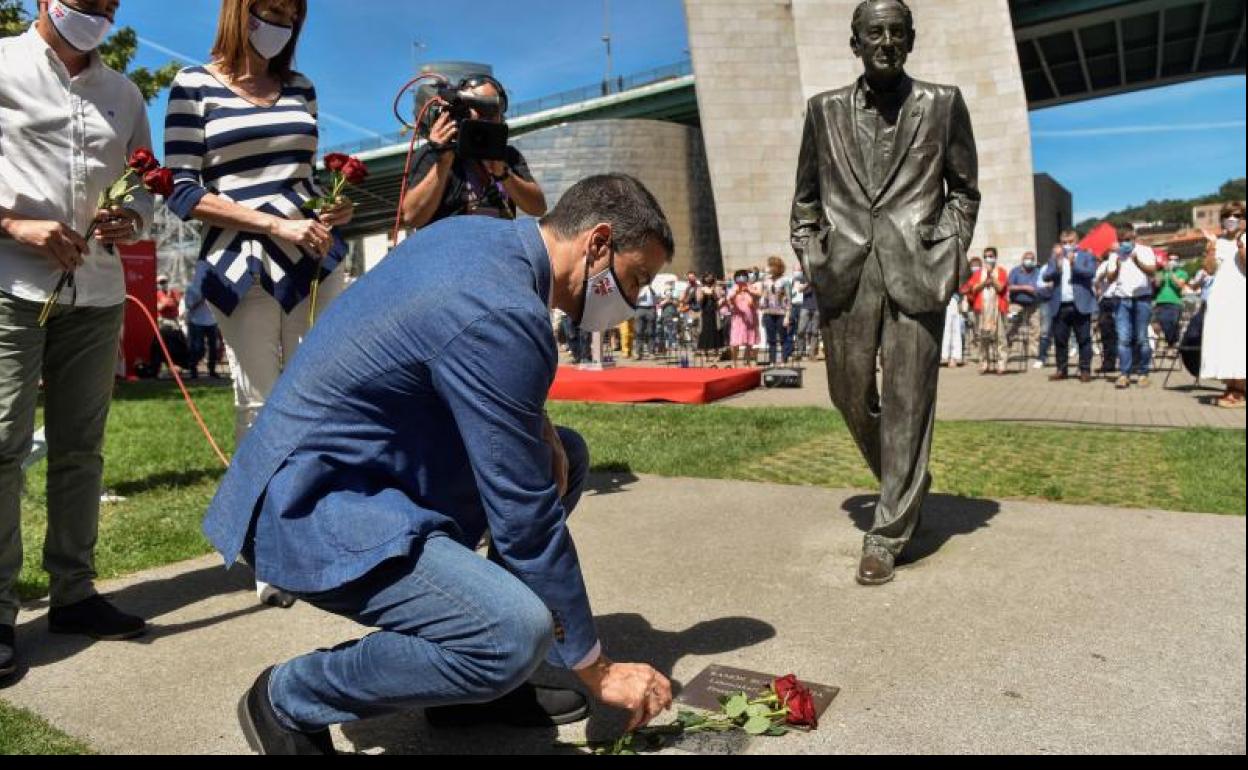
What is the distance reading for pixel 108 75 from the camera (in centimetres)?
339

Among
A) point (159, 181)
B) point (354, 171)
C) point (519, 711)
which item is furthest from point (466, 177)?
point (519, 711)

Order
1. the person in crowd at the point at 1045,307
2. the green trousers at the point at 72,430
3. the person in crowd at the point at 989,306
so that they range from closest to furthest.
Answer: the green trousers at the point at 72,430, the person in crowd at the point at 1045,307, the person in crowd at the point at 989,306

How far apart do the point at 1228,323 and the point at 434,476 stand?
11014 millimetres

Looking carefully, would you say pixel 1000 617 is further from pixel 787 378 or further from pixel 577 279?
pixel 787 378

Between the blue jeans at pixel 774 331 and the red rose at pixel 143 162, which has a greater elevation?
the red rose at pixel 143 162

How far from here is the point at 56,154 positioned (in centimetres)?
321

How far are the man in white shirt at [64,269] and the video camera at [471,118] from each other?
1.14 metres

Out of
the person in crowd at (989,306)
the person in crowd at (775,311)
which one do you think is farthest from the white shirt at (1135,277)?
the person in crowd at (775,311)

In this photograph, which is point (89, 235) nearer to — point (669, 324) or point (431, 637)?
point (431, 637)

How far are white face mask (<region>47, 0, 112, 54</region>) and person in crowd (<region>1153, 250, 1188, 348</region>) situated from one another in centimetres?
1494

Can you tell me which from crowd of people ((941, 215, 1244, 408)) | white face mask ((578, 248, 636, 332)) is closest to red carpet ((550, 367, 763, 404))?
crowd of people ((941, 215, 1244, 408))

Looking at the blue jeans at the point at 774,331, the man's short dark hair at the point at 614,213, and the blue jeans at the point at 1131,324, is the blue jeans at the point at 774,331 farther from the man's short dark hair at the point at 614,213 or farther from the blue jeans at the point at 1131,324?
the man's short dark hair at the point at 614,213

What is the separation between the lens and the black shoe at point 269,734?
7.36 ft

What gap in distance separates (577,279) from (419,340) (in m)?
0.42
